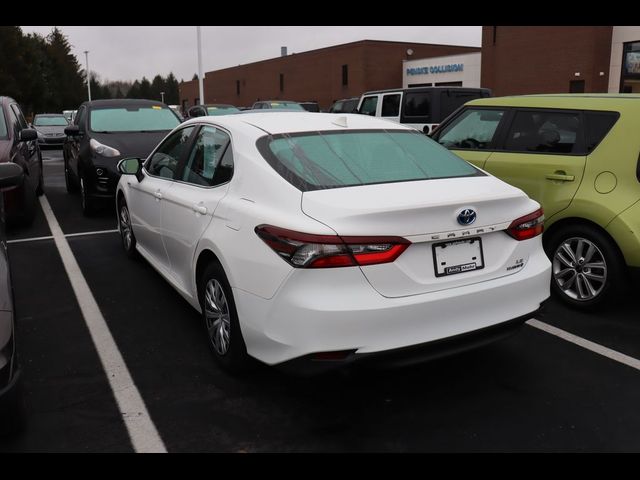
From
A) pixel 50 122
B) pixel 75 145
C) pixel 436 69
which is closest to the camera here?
pixel 75 145

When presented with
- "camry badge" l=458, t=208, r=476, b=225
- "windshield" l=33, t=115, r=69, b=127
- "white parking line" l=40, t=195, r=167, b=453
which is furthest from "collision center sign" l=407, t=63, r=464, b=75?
"camry badge" l=458, t=208, r=476, b=225

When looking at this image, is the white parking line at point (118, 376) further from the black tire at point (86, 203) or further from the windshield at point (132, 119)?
Answer: the windshield at point (132, 119)

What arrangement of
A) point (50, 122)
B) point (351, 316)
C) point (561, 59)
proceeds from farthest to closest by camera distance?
point (561, 59) → point (50, 122) → point (351, 316)

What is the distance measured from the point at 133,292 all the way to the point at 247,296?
8.29 ft

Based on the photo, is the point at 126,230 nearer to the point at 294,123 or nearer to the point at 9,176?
the point at 9,176

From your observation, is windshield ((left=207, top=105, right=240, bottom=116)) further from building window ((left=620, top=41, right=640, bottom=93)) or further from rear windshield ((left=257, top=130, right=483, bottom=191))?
building window ((left=620, top=41, right=640, bottom=93))

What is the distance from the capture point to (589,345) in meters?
4.26

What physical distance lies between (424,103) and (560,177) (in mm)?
9963

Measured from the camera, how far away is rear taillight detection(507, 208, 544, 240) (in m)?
3.42

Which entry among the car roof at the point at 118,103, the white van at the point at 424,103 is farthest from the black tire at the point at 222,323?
the white van at the point at 424,103

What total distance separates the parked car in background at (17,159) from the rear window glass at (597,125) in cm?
616

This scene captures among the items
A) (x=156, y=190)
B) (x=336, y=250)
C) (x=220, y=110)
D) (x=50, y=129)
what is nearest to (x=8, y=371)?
(x=336, y=250)
